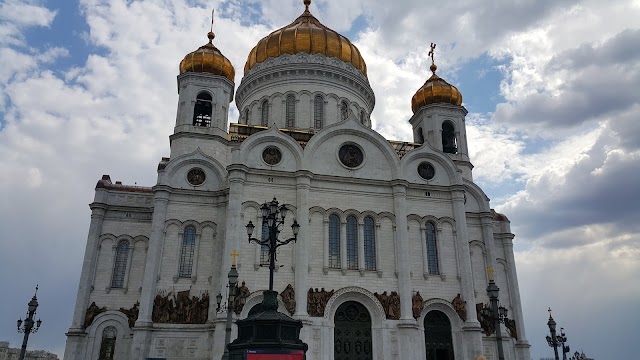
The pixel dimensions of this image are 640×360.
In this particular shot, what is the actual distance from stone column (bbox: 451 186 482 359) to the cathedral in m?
0.06

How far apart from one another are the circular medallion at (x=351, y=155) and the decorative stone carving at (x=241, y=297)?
8387mm

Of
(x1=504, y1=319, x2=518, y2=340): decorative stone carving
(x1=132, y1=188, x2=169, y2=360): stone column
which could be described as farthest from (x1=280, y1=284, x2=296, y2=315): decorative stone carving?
(x1=504, y1=319, x2=518, y2=340): decorative stone carving

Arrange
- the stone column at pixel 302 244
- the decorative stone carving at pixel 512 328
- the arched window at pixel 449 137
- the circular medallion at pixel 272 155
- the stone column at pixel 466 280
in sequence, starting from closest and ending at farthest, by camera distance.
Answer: the stone column at pixel 302 244 < the stone column at pixel 466 280 < the circular medallion at pixel 272 155 < the decorative stone carving at pixel 512 328 < the arched window at pixel 449 137

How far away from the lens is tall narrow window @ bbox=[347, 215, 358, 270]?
24.3m

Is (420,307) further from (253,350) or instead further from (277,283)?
(253,350)

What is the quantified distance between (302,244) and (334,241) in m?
1.98

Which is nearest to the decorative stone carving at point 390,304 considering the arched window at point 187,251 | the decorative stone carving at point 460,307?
the decorative stone carving at point 460,307

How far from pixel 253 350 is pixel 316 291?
12.7 meters

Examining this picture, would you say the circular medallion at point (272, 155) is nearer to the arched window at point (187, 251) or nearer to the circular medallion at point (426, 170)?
the arched window at point (187, 251)

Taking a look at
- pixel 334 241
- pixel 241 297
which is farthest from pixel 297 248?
pixel 241 297

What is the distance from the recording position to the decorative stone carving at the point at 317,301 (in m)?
22.6

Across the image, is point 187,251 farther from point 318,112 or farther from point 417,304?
point 318,112

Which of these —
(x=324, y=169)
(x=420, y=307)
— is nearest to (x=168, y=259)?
(x=324, y=169)

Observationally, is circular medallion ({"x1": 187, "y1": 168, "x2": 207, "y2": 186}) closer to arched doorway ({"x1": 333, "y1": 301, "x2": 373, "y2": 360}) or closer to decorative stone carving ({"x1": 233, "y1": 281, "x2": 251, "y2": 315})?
decorative stone carving ({"x1": 233, "y1": 281, "x2": 251, "y2": 315})
